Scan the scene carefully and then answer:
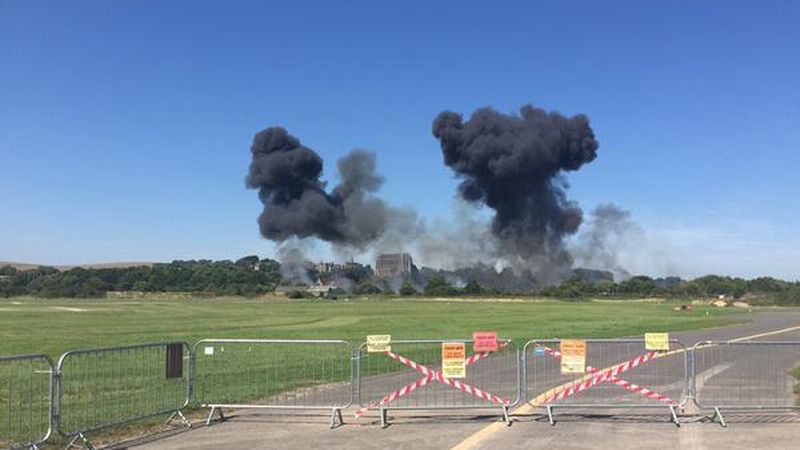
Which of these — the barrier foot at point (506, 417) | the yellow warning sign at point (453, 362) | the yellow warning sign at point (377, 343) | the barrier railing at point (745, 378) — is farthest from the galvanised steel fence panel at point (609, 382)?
the yellow warning sign at point (377, 343)

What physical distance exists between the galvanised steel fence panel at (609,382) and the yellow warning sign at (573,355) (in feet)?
0.71

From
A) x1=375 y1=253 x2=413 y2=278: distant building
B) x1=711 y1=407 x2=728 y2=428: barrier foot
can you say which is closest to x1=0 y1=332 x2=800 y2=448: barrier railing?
x1=711 y1=407 x2=728 y2=428: barrier foot

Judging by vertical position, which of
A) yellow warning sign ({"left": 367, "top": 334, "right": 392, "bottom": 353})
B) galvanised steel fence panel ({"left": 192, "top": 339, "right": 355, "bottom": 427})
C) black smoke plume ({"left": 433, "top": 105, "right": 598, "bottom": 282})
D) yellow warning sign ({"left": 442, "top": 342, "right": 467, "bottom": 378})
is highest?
black smoke plume ({"left": 433, "top": 105, "right": 598, "bottom": 282})

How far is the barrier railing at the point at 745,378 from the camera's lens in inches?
385

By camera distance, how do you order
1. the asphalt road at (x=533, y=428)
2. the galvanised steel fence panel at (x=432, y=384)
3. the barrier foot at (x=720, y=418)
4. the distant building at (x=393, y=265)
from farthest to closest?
the distant building at (x=393, y=265) < the galvanised steel fence panel at (x=432, y=384) < the barrier foot at (x=720, y=418) < the asphalt road at (x=533, y=428)

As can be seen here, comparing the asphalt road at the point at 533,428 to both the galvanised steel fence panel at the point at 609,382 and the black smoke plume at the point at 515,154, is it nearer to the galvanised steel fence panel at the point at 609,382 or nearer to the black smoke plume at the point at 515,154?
the galvanised steel fence panel at the point at 609,382

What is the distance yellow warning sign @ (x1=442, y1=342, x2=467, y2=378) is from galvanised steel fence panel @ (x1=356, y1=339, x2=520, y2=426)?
10 centimetres

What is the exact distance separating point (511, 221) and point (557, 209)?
7257 millimetres

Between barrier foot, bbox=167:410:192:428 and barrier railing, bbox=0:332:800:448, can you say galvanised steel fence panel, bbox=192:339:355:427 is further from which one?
barrier foot, bbox=167:410:192:428

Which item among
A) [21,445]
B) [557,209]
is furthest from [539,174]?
[21,445]

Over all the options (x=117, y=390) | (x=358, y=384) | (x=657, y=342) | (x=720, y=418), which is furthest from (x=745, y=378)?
(x=117, y=390)

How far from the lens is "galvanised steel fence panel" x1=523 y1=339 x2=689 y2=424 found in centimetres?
920

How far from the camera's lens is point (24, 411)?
9391 millimetres

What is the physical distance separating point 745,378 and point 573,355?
5.13 m
